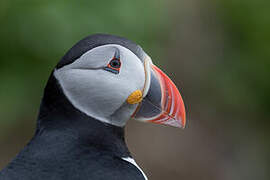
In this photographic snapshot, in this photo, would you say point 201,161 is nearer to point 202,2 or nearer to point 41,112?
point 202,2

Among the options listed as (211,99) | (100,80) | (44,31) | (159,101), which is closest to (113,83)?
(100,80)

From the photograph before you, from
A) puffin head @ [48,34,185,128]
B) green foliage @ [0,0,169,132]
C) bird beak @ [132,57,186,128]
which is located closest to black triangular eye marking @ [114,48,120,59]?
puffin head @ [48,34,185,128]

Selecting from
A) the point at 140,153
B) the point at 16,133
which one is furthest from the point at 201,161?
the point at 16,133

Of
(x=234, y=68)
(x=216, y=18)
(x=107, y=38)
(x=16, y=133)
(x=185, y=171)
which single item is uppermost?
(x=107, y=38)

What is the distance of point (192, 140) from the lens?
6188 mm

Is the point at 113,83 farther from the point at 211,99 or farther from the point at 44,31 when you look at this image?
the point at 211,99

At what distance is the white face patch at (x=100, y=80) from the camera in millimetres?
2438

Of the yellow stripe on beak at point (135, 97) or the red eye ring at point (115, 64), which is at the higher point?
the red eye ring at point (115, 64)

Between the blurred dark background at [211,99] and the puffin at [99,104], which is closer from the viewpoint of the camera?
the puffin at [99,104]

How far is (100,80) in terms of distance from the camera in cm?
245

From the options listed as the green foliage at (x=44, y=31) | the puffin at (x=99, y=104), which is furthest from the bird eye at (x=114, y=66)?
the green foliage at (x=44, y=31)

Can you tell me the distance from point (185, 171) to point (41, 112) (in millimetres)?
3710

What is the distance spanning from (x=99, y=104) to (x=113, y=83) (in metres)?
0.12

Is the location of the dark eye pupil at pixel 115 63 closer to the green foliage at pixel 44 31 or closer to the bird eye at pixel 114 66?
the bird eye at pixel 114 66
